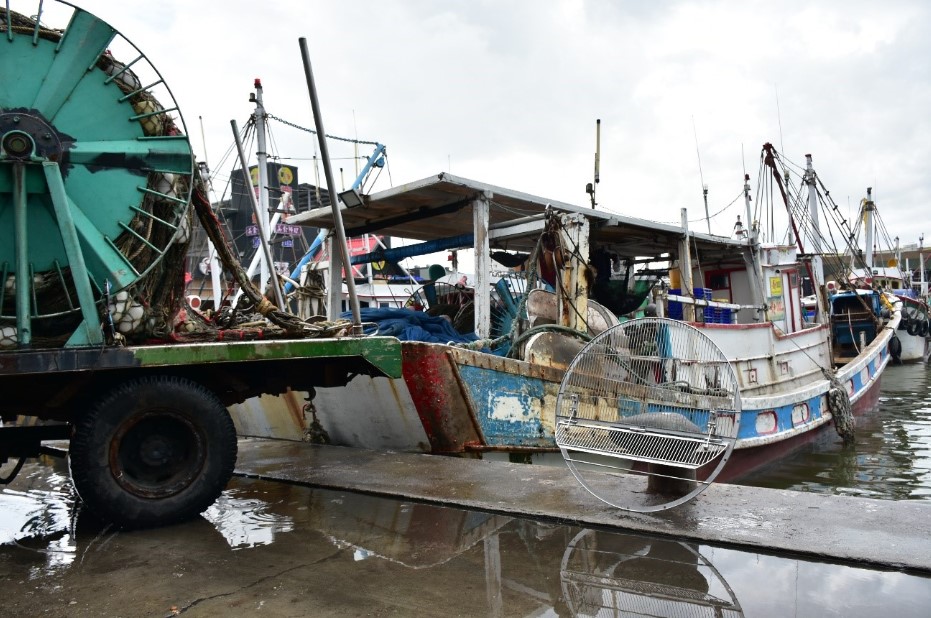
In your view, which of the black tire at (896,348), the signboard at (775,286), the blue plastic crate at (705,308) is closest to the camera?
the blue plastic crate at (705,308)

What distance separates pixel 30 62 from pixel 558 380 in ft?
17.9

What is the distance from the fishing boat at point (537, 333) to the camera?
6660mm

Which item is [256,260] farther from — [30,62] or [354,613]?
[354,613]

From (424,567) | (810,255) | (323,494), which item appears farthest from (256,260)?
(424,567)

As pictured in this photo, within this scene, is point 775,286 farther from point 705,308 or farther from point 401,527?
point 401,527

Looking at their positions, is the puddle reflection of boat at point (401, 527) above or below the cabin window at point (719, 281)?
below

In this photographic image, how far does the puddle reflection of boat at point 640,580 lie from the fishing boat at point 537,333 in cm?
284

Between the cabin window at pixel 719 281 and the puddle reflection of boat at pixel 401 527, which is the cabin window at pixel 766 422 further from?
the puddle reflection of boat at pixel 401 527

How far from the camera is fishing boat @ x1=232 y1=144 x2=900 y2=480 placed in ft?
21.9

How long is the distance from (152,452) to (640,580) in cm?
291

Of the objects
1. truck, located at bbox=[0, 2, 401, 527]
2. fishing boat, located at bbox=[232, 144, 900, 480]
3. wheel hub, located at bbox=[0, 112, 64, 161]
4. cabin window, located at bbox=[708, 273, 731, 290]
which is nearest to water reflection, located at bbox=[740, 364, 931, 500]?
fishing boat, located at bbox=[232, 144, 900, 480]

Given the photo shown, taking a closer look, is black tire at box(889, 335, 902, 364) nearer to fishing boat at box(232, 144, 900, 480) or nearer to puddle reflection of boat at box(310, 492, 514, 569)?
fishing boat at box(232, 144, 900, 480)

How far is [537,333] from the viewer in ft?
24.4

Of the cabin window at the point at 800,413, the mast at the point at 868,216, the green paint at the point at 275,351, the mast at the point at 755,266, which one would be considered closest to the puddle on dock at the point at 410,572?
the green paint at the point at 275,351
